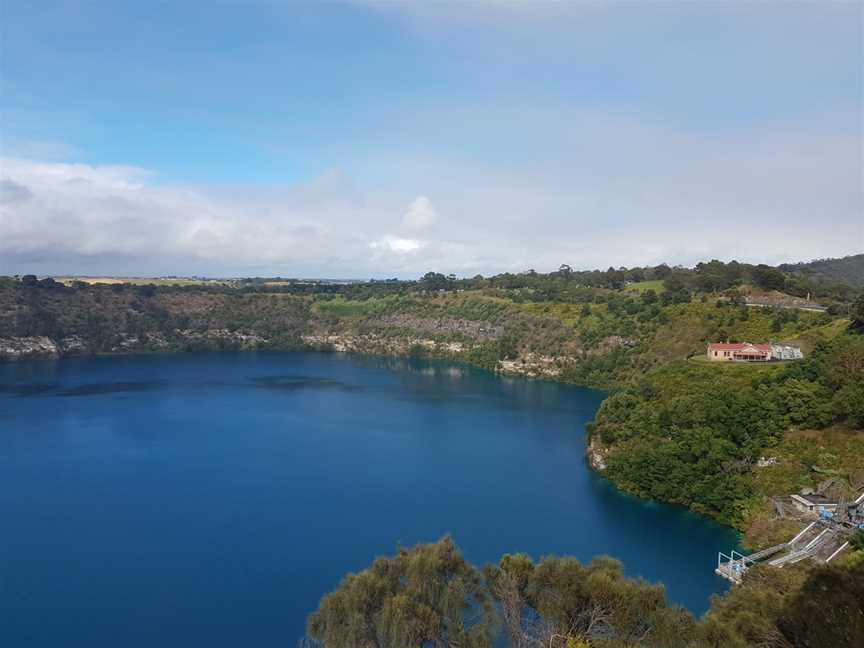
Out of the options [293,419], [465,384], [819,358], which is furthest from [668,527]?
[465,384]

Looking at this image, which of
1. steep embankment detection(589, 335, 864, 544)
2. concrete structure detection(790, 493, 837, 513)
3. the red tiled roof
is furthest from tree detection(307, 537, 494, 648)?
the red tiled roof

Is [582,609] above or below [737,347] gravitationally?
below

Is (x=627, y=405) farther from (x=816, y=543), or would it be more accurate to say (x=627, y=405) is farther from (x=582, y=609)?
(x=582, y=609)

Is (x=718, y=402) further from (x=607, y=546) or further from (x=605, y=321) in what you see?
(x=605, y=321)

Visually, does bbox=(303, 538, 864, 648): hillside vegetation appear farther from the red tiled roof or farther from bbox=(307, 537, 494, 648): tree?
the red tiled roof

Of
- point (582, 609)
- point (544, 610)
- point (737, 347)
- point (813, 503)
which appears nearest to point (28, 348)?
point (737, 347)

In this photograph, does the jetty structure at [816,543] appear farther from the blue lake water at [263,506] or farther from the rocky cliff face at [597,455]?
the rocky cliff face at [597,455]

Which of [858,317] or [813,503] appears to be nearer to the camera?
[813,503]
